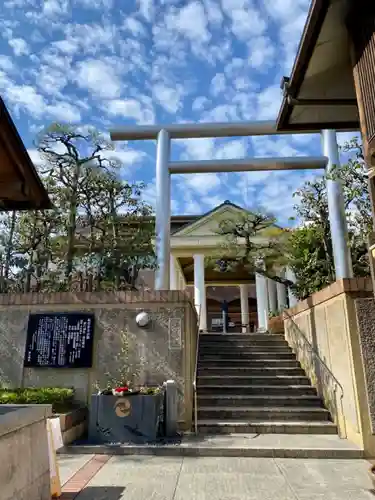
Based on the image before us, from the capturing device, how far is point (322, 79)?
4652mm

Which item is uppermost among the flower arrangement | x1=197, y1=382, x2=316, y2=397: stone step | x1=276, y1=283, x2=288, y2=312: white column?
x1=276, y1=283, x2=288, y2=312: white column

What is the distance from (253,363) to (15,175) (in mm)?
6918

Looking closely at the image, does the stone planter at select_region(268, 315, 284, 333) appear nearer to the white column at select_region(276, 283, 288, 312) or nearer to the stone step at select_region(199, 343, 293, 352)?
the stone step at select_region(199, 343, 293, 352)

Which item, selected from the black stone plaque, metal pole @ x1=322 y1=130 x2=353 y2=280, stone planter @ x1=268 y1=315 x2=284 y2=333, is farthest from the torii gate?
stone planter @ x1=268 y1=315 x2=284 y2=333

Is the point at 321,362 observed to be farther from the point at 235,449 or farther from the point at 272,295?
the point at 272,295

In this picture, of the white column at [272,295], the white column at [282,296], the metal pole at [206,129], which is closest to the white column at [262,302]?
the white column at [282,296]

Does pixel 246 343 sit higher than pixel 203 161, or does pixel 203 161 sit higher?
pixel 203 161

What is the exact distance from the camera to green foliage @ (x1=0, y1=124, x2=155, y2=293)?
27.5 feet

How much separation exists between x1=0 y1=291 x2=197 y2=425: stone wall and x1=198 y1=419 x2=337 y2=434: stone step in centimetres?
44

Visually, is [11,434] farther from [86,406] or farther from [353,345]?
[353,345]

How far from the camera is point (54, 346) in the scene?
22.8 ft

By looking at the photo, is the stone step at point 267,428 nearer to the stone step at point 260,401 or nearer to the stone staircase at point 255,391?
the stone staircase at point 255,391

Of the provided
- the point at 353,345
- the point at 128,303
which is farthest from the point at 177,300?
the point at 353,345

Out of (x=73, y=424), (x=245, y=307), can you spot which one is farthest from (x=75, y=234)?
(x=245, y=307)
